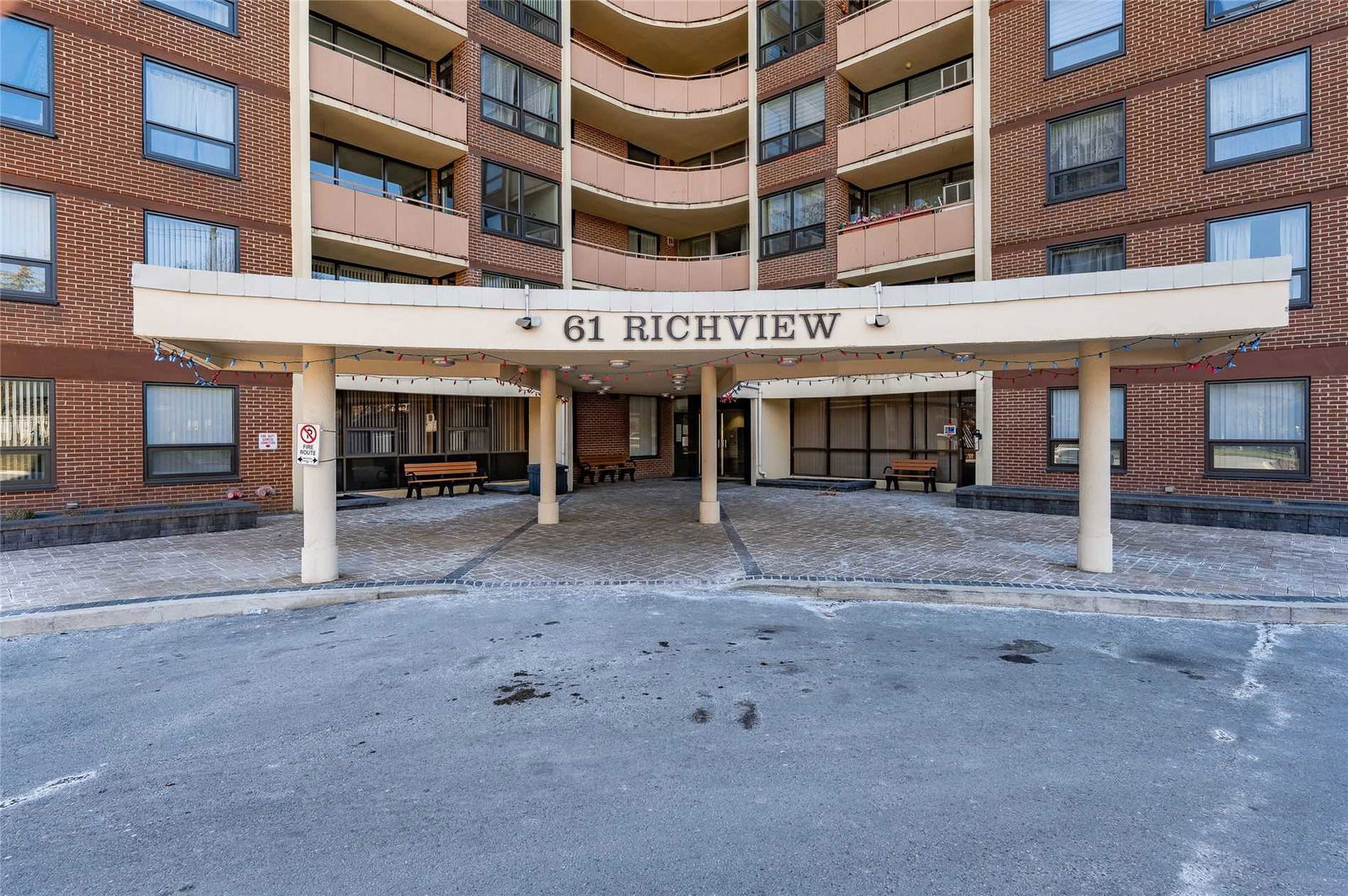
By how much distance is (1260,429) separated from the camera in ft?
44.7

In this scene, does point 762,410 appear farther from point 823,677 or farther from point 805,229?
point 823,677

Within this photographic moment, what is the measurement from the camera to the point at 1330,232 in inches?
503

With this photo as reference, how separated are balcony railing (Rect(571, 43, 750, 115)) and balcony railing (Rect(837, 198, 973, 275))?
22.9 feet

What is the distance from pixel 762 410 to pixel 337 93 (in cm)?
1490

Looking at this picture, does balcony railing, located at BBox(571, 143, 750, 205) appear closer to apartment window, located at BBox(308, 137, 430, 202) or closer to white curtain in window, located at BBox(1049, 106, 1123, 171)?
apartment window, located at BBox(308, 137, 430, 202)

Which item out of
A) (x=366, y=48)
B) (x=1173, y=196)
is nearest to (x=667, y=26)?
(x=366, y=48)

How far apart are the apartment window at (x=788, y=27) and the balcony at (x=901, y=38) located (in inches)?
53.6

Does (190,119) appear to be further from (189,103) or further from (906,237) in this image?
(906,237)

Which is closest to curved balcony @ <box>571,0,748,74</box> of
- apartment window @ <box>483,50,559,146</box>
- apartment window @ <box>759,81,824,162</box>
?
apartment window @ <box>759,81,824,162</box>

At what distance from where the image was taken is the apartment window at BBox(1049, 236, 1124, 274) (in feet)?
50.6

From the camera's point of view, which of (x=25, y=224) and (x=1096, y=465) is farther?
(x=25, y=224)

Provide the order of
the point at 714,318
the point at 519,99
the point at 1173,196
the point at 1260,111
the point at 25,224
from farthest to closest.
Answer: the point at 519,99 → the point at 1173,196 → the point at 1260,111 → the point at 25,224 → the point at 714,318

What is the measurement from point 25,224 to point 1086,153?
72.0 ft

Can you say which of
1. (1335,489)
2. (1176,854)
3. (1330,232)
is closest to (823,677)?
(1176,854)
